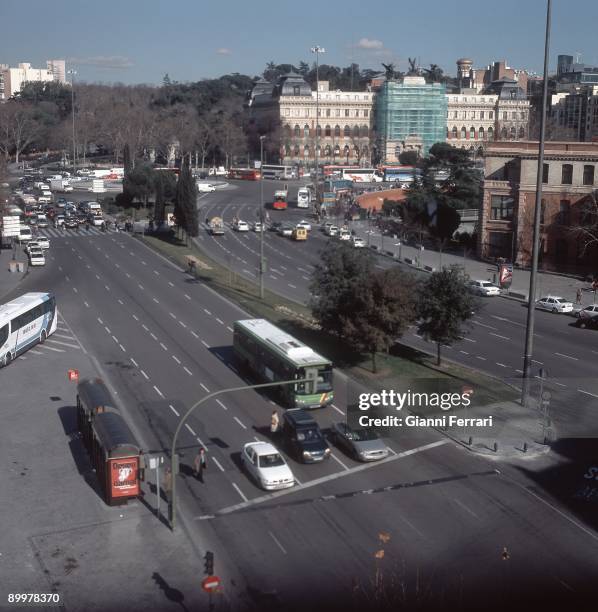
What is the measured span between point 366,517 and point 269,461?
4.10m

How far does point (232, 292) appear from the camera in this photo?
2263 inches

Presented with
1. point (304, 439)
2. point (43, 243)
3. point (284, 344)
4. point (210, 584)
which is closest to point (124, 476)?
point (304, 439)

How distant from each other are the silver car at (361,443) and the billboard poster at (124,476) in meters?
8.02

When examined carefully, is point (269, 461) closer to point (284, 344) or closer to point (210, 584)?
point (210, 584)

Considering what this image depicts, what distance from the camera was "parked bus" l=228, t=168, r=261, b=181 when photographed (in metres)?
144

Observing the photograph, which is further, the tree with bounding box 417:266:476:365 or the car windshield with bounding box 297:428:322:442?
the tree with bounding box 417:266:476:365

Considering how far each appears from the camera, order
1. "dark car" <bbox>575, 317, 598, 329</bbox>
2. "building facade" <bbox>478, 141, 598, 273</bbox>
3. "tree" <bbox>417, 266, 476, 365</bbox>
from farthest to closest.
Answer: "building facade" <bbox>478, 141, 598, 273</bbox> < "dark car" <bbox>575, 317, 598, 329</bbox> < "tree" <bbox>417, 266, 476, 365</bbox>

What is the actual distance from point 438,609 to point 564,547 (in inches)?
220

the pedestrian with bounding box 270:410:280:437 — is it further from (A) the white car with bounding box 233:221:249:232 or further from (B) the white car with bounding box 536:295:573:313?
(A) the white car with bounding box 233:221:249:232

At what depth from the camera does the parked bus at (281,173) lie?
14943 cm

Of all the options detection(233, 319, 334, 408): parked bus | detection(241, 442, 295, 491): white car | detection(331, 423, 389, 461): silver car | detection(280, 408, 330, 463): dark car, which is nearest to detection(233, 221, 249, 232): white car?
detection(233, 319, 334, 408): parked bus

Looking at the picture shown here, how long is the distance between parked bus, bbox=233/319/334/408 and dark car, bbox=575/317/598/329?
21.4 m

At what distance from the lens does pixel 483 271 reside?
68.2 m

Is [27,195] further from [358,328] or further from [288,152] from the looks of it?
[358,328]
